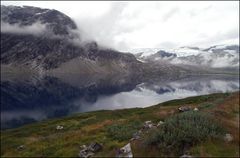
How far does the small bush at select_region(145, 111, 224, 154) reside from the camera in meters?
21.4

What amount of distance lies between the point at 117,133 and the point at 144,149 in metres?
12.4

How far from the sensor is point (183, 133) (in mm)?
22078

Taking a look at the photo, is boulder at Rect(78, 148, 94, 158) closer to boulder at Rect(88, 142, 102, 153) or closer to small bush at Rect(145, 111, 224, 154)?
boulder at Rect(88, 142, 102, 153)

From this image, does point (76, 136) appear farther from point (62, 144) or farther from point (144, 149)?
point (144, 149)

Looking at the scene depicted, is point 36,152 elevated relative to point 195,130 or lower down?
lower down

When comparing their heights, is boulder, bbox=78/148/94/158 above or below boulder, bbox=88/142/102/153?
below

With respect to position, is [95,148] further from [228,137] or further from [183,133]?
[228,137]

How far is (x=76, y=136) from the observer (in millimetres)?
38594

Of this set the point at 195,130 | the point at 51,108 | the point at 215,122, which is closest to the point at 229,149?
the point at 195,130

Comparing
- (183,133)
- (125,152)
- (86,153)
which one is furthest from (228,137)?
(86,153)

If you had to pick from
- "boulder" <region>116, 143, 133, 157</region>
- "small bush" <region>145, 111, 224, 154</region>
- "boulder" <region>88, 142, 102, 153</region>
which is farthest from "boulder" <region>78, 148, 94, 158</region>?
"small bush" <region>145, 111, 224, 154</region>

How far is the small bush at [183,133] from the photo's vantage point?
2144 centimetres

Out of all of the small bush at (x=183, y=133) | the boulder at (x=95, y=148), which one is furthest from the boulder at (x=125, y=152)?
the boulder at (x=95, y=148)

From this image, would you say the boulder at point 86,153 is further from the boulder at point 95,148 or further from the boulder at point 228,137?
the boulder at point 228,137
